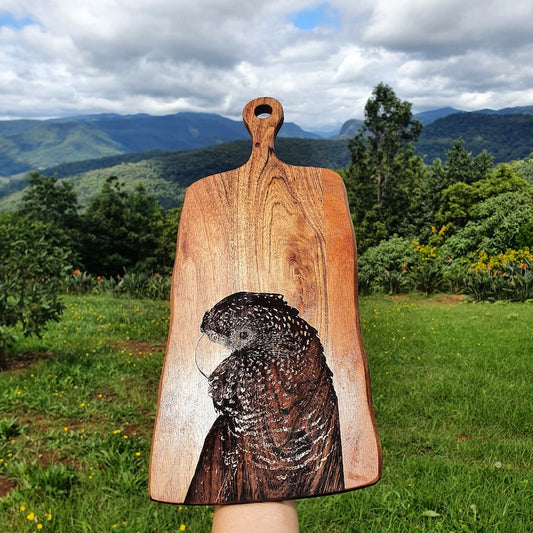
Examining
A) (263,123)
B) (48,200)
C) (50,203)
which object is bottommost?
(50,203)

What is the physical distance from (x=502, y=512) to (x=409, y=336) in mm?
2875

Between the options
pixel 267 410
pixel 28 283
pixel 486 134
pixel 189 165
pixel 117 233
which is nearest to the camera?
pixel 267 410

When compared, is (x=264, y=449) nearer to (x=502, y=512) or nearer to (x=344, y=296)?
(x=344, y=296)

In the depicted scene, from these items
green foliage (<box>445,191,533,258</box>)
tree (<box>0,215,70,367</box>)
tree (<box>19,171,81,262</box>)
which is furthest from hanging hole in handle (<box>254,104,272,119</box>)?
tree (<box>19,171,81,262</box>)

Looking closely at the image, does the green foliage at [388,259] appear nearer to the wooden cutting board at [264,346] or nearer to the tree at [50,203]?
the wooden cutting board at [264,346]

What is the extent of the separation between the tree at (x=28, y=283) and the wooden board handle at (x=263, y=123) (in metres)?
2.71

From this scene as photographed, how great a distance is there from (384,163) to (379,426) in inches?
702

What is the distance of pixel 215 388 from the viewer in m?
0.93

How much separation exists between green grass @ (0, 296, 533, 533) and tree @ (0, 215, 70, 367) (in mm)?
409

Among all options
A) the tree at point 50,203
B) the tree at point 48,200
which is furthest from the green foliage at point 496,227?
the tree at point 48,200

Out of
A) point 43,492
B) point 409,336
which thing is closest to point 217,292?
point 43,492

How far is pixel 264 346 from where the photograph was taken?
971 mm

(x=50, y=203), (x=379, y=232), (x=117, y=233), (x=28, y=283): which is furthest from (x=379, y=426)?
(x=50, y=203)

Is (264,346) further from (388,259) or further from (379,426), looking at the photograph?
(388,259)
